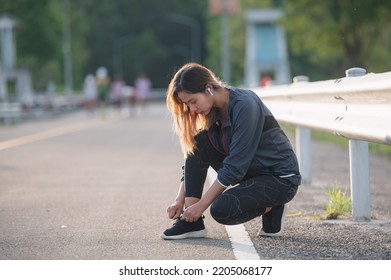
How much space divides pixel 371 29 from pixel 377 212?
32.7m

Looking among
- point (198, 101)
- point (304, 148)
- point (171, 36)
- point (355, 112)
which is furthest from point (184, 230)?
point (171, 36)

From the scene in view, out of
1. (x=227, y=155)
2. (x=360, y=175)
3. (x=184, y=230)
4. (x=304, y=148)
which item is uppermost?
(x=227, y=155)

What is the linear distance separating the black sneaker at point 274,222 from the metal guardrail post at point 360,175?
0.78 meters

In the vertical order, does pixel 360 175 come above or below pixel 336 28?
below

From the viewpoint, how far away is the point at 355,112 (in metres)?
6.37

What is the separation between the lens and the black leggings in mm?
A: 5922

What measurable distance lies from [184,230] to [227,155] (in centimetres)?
57

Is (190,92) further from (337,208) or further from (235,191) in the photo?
(337,208)

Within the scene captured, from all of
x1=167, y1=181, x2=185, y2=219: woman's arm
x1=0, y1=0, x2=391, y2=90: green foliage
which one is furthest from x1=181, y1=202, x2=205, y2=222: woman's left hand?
x1=0, y1=0, x2=391, y2=90: green foliage

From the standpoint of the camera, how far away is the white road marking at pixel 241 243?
539cm

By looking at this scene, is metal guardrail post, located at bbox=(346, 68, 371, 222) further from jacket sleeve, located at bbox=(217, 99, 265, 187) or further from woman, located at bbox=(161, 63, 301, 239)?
jacket sleeve, located at bbox=(217, 99, 265, 187)

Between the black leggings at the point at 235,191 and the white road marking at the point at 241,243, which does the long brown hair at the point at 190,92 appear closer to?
the black leggings at the point at 235,191

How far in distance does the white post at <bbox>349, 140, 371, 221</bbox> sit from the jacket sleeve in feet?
3.80
